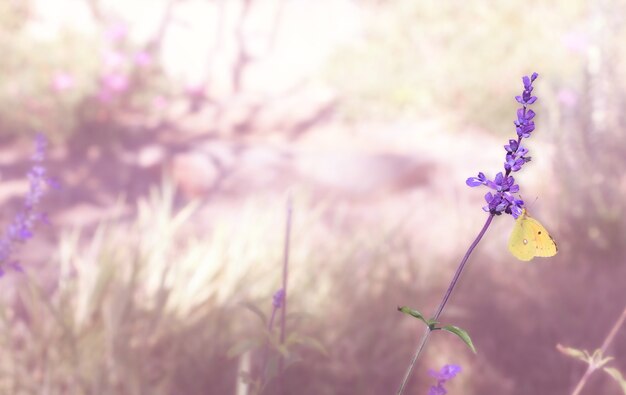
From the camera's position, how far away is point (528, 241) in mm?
741

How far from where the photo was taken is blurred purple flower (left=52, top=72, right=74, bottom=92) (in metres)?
5.68

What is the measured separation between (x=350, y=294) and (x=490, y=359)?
1.87 feet

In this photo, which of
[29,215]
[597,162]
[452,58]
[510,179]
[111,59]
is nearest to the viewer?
[510,179]

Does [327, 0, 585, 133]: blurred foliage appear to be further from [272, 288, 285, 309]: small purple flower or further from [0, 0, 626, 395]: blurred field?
[272, 288, 285, 309]: small purple flower

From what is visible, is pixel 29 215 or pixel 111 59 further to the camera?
pixel 111 59

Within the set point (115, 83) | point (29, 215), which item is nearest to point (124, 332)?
point (29, 215)

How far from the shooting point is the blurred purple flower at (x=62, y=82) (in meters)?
5.68

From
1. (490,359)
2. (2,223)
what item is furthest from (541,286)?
(2,223)

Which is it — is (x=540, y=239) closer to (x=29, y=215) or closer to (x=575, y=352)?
(x=575, y=352)

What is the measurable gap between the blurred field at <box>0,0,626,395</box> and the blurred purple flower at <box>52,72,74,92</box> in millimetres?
17

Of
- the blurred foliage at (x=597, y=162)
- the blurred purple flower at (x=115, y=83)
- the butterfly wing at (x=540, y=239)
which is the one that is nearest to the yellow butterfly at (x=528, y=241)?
the butterfly wing at (x=540, y=239)

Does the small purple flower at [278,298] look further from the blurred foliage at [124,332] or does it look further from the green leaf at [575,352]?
the blurred foliage at [124,332]

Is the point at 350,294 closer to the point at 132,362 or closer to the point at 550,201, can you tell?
the point at 132,362

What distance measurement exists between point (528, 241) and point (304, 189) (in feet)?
12.5
